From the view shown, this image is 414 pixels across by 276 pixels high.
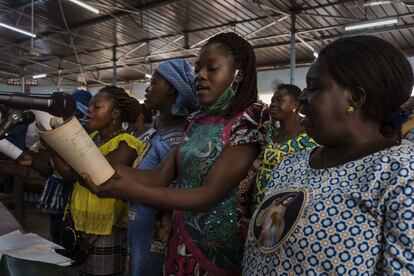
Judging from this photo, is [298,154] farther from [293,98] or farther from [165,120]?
[293,98]

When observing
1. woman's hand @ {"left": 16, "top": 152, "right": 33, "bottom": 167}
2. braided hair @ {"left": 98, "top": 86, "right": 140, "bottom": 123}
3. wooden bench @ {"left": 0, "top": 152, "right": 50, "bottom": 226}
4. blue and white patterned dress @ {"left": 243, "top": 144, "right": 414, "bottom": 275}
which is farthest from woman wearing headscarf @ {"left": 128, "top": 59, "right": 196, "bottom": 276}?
wooden bench @ {"left": 0, "top": 152, "right": 50, "bottom": 226}

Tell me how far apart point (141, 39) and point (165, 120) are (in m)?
10.3

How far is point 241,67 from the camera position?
131 cm

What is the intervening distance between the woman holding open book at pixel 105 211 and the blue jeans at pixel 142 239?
0.23m

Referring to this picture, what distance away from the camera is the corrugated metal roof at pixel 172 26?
8227 mm

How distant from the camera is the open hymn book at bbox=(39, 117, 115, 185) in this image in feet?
2.73

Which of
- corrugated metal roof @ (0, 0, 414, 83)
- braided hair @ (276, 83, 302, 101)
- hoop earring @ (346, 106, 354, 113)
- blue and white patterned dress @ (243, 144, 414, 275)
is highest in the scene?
corrugated metal roof @ (0, 0, 414, 83)

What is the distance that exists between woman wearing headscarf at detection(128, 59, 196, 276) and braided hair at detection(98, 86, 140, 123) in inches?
12.0

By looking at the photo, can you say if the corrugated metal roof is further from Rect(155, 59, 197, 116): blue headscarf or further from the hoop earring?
the hoop earring

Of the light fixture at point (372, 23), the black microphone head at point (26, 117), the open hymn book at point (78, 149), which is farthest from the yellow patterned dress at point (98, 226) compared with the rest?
the light fixture at point (372, 23)

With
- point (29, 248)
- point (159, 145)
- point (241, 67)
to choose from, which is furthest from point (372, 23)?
point (29, 248)

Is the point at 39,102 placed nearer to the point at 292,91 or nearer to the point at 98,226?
the point at 98,226

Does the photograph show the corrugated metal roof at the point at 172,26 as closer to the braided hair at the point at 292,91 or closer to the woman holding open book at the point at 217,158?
the braided hair at the point at 292,91

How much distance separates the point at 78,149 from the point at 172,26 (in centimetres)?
982
